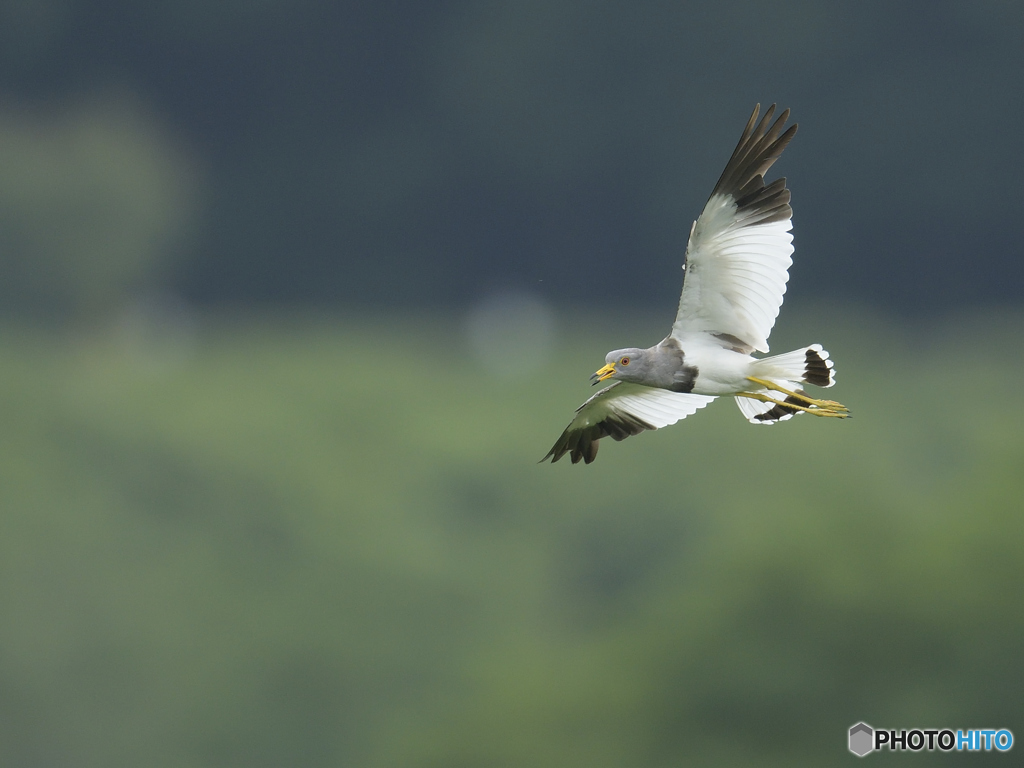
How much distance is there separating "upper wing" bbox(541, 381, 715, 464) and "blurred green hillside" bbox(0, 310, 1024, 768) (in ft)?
89.9

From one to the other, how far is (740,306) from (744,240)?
0.88 meters

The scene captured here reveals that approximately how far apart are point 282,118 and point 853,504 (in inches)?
4202

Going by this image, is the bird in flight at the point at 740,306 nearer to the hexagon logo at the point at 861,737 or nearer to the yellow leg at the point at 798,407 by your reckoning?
the yellow leg at the point at 798,407

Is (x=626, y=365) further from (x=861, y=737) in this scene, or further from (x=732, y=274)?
(x=861, y=737)

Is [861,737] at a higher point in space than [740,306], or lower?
higher

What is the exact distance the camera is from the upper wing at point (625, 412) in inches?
809

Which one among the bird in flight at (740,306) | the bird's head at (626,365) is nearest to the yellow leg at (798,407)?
the bird in flight at (740,306)

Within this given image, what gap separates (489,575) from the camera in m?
91.6

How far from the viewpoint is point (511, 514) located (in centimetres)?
9538

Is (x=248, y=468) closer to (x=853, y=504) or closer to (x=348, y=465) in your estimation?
(x=348, y=465)

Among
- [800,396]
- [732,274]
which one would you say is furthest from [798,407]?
[732,274]

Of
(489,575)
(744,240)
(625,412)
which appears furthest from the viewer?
(489,575)

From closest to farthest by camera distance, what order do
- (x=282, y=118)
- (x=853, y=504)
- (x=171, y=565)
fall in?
(x=853, y=504)
(x=171, y=565)
(x=282, y=118)

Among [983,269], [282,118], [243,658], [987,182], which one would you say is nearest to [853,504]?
[243,658]
